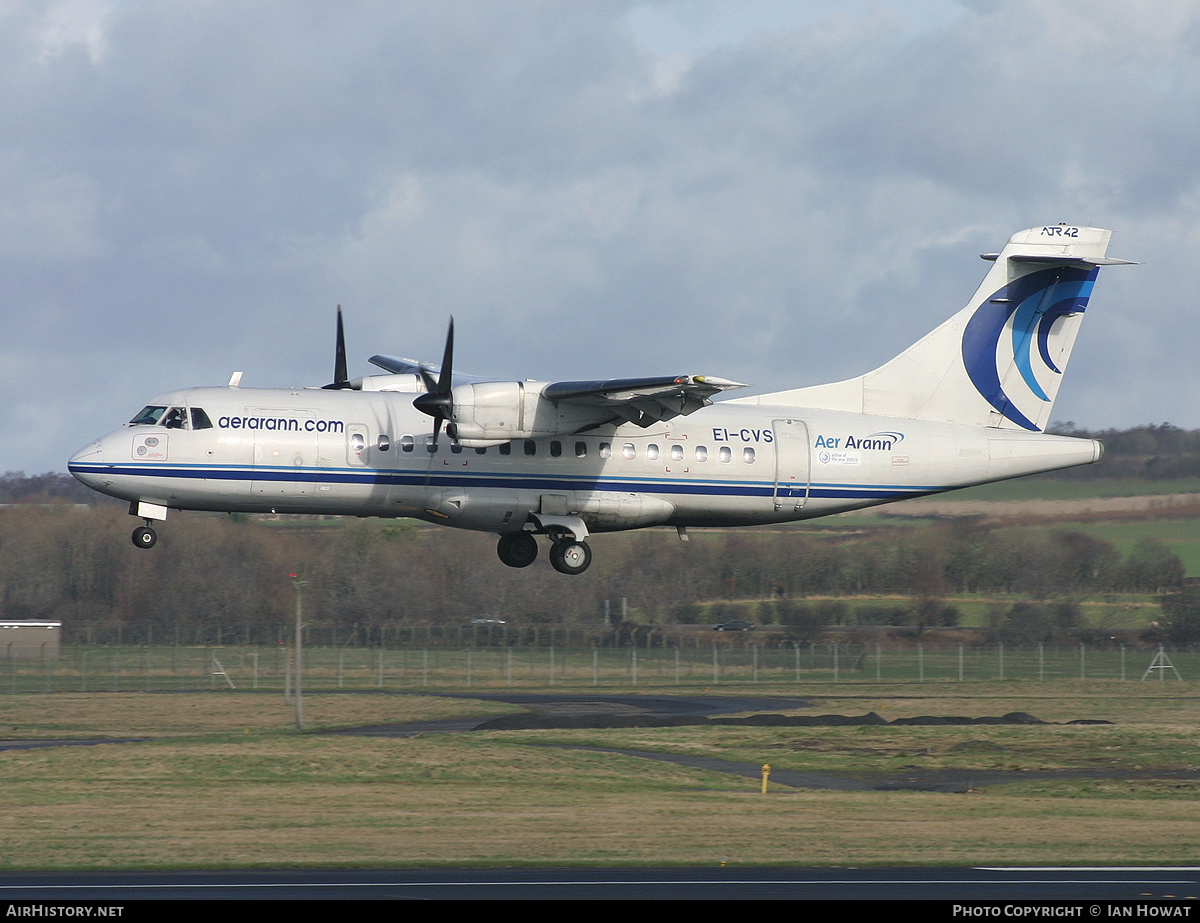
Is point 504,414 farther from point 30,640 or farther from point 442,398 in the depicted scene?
point 30,640

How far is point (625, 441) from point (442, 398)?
401 cm

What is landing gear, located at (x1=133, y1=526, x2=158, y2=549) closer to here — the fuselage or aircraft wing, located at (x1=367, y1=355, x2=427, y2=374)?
the fuselage

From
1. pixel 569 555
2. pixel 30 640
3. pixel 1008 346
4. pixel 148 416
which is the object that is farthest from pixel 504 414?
pixel 30 640

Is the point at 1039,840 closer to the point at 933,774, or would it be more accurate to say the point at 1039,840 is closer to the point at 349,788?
the point at 933,774

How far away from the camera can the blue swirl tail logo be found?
3145 centimetres

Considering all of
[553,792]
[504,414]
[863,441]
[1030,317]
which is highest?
[1030,317]

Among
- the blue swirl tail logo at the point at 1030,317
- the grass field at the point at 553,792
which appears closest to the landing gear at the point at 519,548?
the grass field at the point at 553,792

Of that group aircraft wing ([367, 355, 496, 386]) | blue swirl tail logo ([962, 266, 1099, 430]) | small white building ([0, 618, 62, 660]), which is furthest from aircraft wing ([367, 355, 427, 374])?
small white building ([0, 618, 62, 660])

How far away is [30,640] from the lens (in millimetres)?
49031

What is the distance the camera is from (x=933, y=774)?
32.0 m

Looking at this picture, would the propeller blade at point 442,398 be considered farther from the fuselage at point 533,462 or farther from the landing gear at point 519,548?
the landing gear at point 519,548

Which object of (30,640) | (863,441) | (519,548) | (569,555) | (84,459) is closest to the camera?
(84,459)

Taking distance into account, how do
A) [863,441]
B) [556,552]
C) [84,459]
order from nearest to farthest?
[84,459]
[556,552]
[863,441]

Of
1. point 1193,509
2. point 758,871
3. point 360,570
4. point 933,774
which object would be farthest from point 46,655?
point 1193,509
